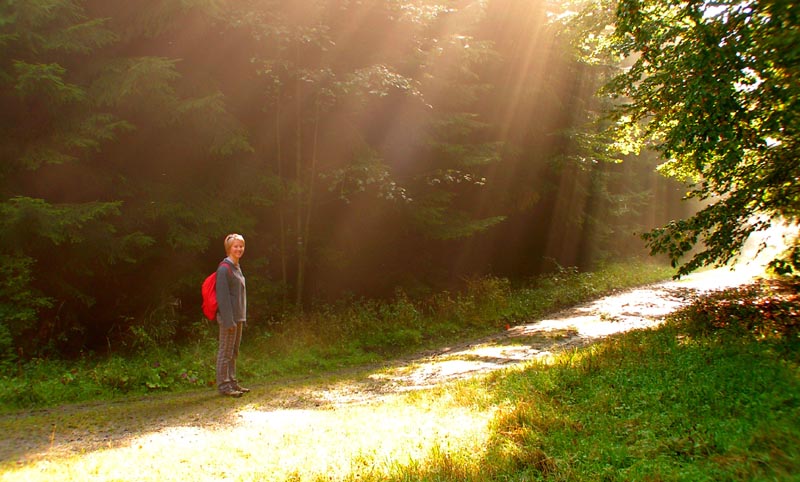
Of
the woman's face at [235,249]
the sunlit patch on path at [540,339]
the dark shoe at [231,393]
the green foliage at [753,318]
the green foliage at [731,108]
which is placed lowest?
the dark shoe at [231,393]

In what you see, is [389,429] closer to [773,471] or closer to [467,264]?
[773,471]

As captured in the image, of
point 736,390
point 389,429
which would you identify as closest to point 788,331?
point 736,390

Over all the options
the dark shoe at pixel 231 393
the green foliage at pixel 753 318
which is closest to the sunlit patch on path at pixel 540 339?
the green foliage at pixel 753 318

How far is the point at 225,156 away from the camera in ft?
38.7

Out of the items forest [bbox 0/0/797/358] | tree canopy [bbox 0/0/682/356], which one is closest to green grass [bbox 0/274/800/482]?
forest [bbox 0/0/797/358]

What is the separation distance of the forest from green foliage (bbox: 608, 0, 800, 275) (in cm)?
18

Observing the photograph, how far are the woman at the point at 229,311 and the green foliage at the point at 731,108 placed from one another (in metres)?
6.60

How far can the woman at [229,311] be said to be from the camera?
26.3ft

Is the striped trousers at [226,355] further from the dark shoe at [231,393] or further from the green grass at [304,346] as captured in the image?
the green grass at [304,346]

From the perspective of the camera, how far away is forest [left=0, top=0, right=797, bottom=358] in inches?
369

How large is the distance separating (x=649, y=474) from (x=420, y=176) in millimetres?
11409

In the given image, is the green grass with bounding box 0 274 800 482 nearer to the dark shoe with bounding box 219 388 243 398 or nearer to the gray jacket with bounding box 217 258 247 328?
the dark shoe with bounding box 219 388 243 398

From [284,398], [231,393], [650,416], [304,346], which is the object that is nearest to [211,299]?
[231,393]

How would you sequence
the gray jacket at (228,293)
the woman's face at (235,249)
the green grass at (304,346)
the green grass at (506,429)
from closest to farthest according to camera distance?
the green grass at (506,429)
the gray jacket at (228,293)
the woman's face at (235,249)
the green grass at (304,346)
